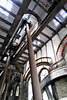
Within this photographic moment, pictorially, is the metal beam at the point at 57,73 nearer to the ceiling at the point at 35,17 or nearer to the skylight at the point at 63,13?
the ceiling at the point at 35,17

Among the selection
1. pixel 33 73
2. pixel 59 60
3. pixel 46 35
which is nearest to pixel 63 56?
pixel 59 60

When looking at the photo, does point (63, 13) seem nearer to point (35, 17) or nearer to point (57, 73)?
point (35, 17)

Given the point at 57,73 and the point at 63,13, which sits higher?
the point at 63,13

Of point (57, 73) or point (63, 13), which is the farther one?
point (63, 13)

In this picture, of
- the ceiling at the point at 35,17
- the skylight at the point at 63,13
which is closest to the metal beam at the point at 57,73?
the ceiling at the point at 35,17

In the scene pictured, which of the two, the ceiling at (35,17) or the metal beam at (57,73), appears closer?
the metal beam at (57,73)

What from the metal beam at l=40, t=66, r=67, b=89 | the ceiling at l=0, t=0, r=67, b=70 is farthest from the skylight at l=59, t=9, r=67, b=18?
the metal beam at l=40, t=66, r=67, b=89

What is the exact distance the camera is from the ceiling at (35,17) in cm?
380

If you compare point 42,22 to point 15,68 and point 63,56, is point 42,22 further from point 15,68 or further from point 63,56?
point 15,68

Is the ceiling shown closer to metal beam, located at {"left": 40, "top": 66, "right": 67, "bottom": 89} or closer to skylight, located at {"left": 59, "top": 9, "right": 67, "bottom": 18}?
skylight, located at {"left": 59, "top": 9, "right": 67, "bottom": 18}

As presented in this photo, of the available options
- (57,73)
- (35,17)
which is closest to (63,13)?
(35,17)

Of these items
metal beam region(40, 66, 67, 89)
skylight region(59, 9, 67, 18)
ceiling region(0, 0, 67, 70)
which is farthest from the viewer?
skylight region(59, 9, 67, 18)

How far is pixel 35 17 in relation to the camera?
4.72m

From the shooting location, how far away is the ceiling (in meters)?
3.80
